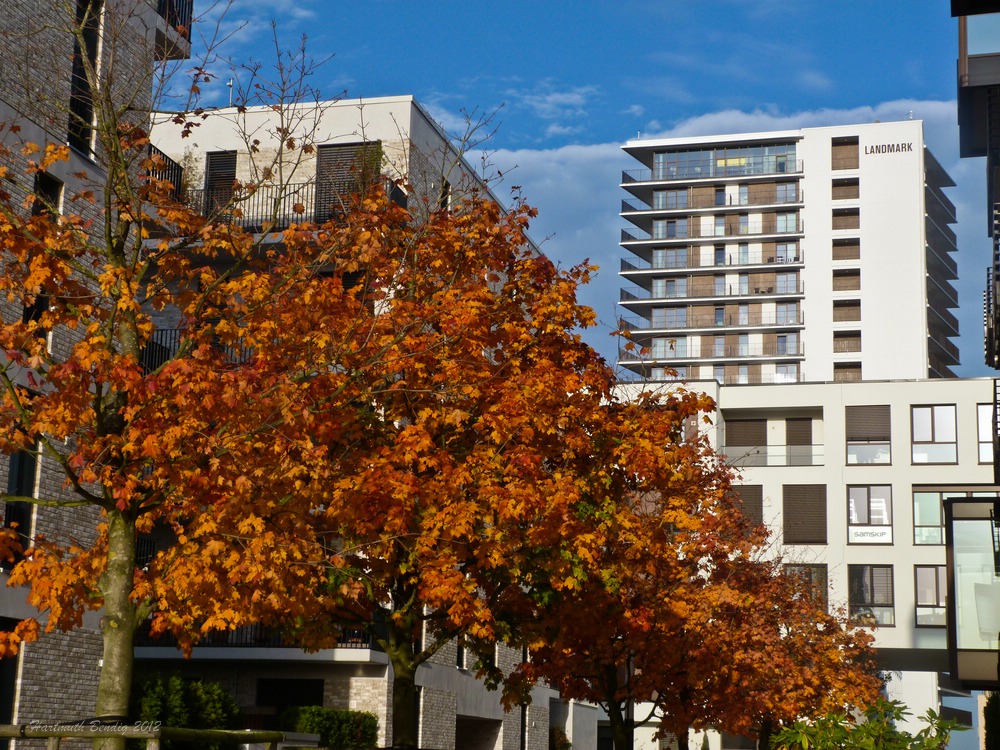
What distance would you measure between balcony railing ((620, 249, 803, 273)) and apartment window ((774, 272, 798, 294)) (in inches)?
43.0

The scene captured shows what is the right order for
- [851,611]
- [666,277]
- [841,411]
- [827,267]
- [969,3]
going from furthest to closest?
1. [666,277]
2. [827,267]
3. [841,411]
4. [851,611]
5. [969,3]

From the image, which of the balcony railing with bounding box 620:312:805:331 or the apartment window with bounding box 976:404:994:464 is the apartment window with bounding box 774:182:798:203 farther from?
the apartment window with bounding box 976:404:994:464

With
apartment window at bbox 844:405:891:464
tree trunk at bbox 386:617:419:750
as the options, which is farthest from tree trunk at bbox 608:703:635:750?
apartment window at bbox 844:405:891:464

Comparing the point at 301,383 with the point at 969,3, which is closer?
the point at 969,3

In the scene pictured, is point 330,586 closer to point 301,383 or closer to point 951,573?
point 301,383

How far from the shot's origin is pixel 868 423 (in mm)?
59469

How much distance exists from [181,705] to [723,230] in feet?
288

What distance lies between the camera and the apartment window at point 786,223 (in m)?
103

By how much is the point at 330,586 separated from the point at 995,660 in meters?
16.3

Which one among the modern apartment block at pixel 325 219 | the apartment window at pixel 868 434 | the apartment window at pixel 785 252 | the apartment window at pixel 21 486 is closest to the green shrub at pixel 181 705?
the apartment window at pixel 21 486

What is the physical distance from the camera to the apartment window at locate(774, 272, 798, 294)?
10200 centimetres

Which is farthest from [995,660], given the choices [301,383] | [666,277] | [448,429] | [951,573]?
[666,277]

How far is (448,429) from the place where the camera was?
756 inches

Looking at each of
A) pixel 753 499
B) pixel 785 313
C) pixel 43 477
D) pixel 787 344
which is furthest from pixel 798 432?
pixel 43 477
